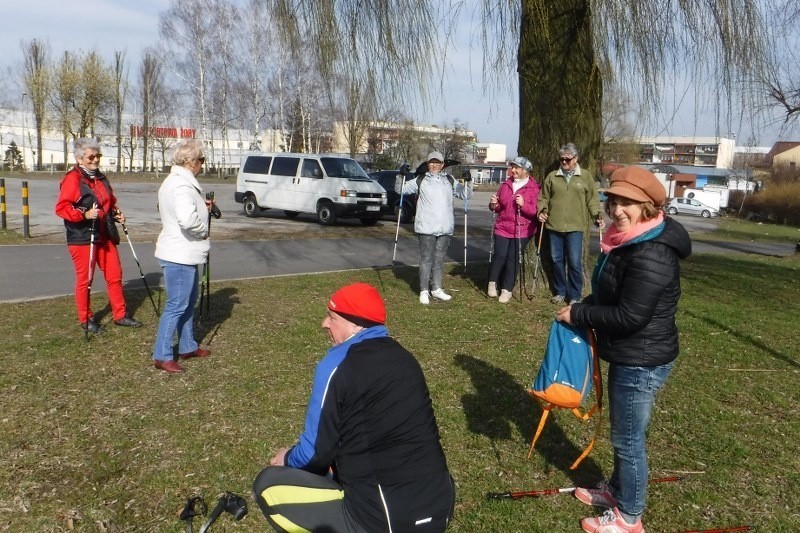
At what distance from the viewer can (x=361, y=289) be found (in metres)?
2.62

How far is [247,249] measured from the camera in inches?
514

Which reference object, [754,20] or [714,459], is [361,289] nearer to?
[714,459]

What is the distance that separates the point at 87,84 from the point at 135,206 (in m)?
31.6

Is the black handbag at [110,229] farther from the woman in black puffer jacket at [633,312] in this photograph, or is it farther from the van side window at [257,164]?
the van side window at [257,164]

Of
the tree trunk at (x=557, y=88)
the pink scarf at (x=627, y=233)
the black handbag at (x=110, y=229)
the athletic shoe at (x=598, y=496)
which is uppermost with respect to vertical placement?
the tree trunk at (x=557, y=88)

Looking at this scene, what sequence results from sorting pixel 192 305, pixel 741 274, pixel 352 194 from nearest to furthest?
pixel 192 305
pixel 741 274
pixel 352 194

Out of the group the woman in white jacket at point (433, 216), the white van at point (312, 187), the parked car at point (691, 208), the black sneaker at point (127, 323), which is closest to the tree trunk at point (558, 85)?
the woman in white jacket at point (433, 216)

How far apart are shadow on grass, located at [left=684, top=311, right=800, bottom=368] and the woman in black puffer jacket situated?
397cm

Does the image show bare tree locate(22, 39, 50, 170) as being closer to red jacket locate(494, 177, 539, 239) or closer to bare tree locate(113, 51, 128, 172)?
bare tree locate(113, 51, 128, 172)

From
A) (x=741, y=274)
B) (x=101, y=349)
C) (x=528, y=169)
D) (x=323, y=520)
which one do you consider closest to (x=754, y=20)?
(x=528, y=169)

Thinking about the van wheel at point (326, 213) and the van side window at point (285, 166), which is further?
the van side window at point (285, 166)

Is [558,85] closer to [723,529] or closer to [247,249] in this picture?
[723,529]

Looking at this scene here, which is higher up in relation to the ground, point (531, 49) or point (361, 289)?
point (531, 49)

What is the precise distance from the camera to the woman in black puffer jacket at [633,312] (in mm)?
3010
